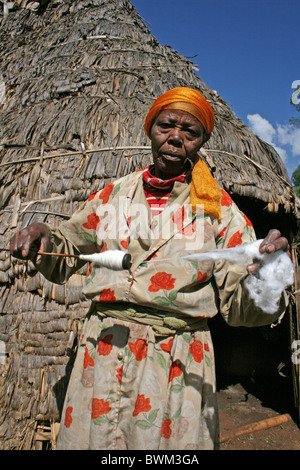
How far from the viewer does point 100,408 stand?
1469mm

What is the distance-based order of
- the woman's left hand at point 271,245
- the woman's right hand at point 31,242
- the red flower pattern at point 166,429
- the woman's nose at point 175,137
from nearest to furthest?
the woman's left hand at point 271,245
the red flower pattern at point 166,429
the woman's right hand at point 31,242
the woman's nose at point 175,137

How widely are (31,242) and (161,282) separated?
599mm

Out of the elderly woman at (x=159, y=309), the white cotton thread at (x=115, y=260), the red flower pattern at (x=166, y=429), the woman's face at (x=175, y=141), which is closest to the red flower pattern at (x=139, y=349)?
the elderly woman at (x=159, y=309)

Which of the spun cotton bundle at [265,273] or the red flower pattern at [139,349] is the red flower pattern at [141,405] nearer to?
the red flower pattern at [139,349]

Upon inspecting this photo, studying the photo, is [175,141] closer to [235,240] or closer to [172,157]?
[172,157]

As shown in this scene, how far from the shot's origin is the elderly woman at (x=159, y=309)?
1.44m

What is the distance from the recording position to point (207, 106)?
5.86ft

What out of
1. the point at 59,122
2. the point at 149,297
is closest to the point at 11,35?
the point at 59,122

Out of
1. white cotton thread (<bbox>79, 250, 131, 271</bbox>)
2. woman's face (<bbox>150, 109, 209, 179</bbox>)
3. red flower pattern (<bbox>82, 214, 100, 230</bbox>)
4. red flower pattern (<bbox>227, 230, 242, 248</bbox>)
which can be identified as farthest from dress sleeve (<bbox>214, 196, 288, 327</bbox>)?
red flower pattern (<bbox>82, 214, 100, 230</bbox>)

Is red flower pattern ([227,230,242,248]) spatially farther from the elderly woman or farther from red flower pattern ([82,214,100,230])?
red flower pattern ([82,214,100,230])

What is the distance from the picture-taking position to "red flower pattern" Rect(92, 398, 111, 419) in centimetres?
146

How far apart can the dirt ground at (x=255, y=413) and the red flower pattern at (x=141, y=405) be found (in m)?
2.77

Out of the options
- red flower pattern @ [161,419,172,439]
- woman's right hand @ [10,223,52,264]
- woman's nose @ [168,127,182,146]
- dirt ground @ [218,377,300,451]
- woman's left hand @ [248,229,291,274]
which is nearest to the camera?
woman's left hand @ [248,229,291,274]

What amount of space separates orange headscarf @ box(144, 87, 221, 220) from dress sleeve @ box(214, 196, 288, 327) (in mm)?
87
